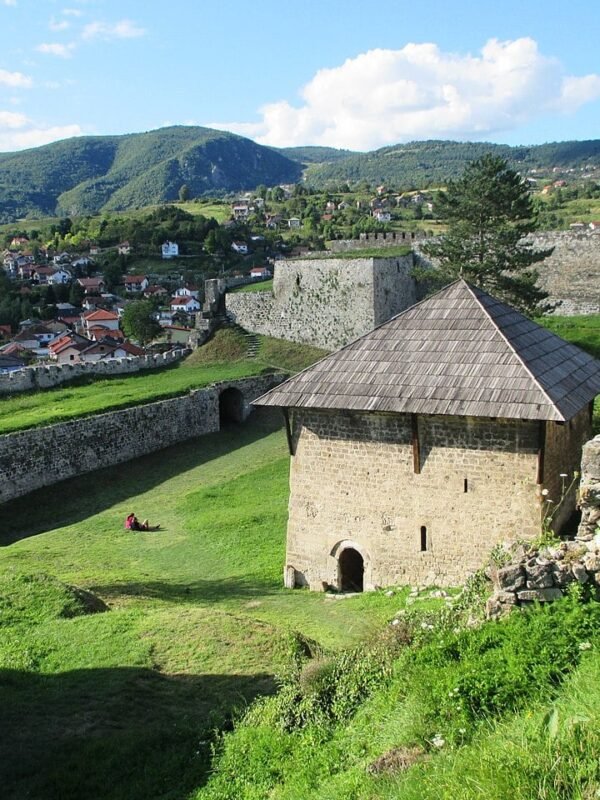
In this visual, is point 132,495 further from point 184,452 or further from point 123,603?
point 123,603

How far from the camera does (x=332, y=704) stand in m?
7.17

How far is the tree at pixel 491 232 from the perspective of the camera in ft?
94.3

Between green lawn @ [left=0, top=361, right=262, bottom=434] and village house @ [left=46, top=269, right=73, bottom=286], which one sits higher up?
village house @ [left=46, top=269, right=73, bottom=286]

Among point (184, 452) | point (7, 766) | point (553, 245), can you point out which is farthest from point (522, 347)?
point (553, 245)

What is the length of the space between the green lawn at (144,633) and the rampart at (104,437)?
1768 mm

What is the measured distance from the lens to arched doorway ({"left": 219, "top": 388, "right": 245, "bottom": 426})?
93.3 feet

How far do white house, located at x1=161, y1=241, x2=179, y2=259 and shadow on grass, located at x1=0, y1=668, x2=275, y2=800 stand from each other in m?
86.9

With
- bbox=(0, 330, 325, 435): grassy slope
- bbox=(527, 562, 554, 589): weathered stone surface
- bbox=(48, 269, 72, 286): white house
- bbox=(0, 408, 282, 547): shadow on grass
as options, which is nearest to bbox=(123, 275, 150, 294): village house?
bbox=(48, 269, 72, 286): white house

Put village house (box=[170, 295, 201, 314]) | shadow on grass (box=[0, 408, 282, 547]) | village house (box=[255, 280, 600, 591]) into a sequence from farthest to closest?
village house (box=[170, 295, 201, 314]) → shadow on grass (box=[0, 408, 282, 547]) → village house (box=[255, 280, 600, 591])

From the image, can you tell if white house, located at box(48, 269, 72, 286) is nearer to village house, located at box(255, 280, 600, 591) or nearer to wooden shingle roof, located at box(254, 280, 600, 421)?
village house, located at box(255, 280, 600, 591)

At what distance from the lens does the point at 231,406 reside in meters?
29.1

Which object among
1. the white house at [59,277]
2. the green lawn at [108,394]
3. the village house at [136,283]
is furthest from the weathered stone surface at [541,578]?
the white house at [59,277]

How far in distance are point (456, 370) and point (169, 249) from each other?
85991mm

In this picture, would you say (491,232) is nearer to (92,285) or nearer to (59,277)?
(92,285)
